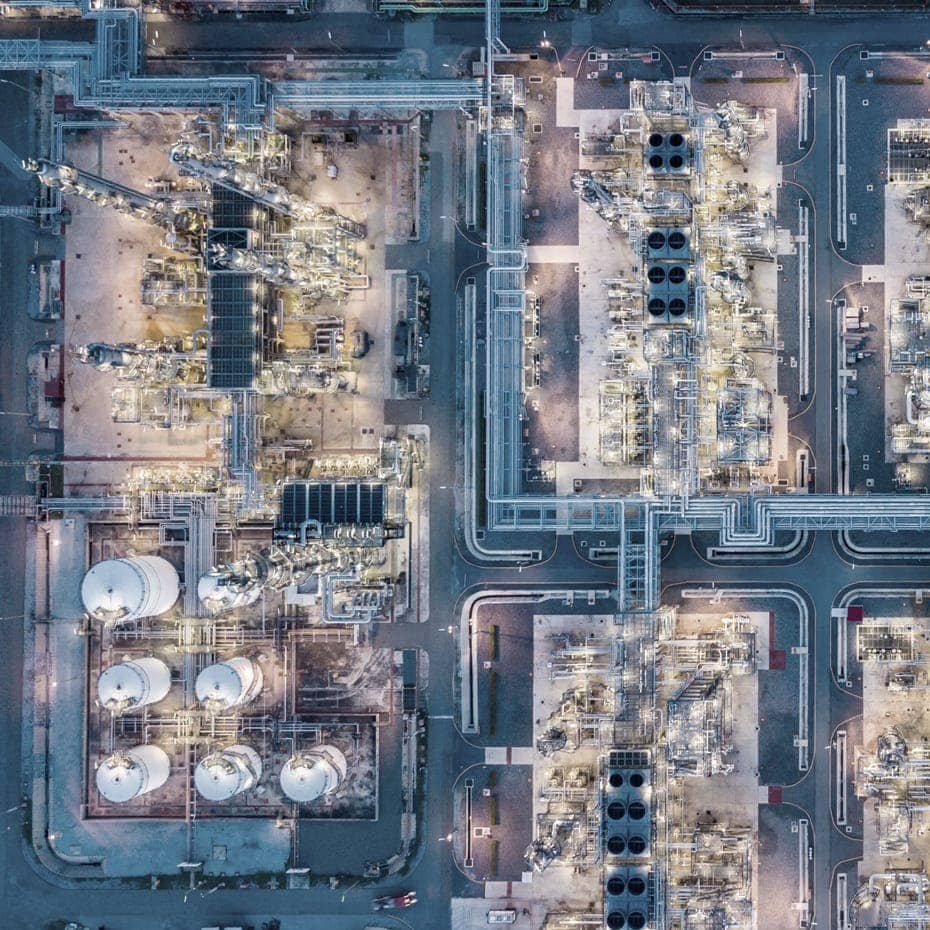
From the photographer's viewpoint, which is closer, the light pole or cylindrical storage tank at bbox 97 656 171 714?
cylindrical storage tank at bbox 97 656 171 714

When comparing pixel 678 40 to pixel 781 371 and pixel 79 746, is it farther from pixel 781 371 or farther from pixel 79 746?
pixel 79 746

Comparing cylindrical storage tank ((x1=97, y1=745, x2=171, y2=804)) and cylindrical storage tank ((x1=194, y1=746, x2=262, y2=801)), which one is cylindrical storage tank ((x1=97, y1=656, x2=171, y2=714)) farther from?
cylindrical storage tank ((x1=194, y1=746, x2=262, y2=801))

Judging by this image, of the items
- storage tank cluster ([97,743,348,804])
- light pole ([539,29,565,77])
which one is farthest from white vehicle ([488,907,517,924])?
light pole ([539,29,565,77])

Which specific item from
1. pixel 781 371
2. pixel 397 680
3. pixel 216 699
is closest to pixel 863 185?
pixel 781 371

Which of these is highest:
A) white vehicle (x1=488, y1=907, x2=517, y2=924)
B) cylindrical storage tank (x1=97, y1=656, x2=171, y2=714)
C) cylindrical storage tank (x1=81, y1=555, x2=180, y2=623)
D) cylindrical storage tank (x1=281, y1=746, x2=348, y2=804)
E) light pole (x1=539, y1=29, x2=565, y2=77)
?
light pole (x1=539, y1=29, x2=565, y2=77)

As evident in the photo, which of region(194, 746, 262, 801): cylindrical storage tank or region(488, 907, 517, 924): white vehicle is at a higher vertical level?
region(194, 746, 262, 801): cylindrical storage tank
